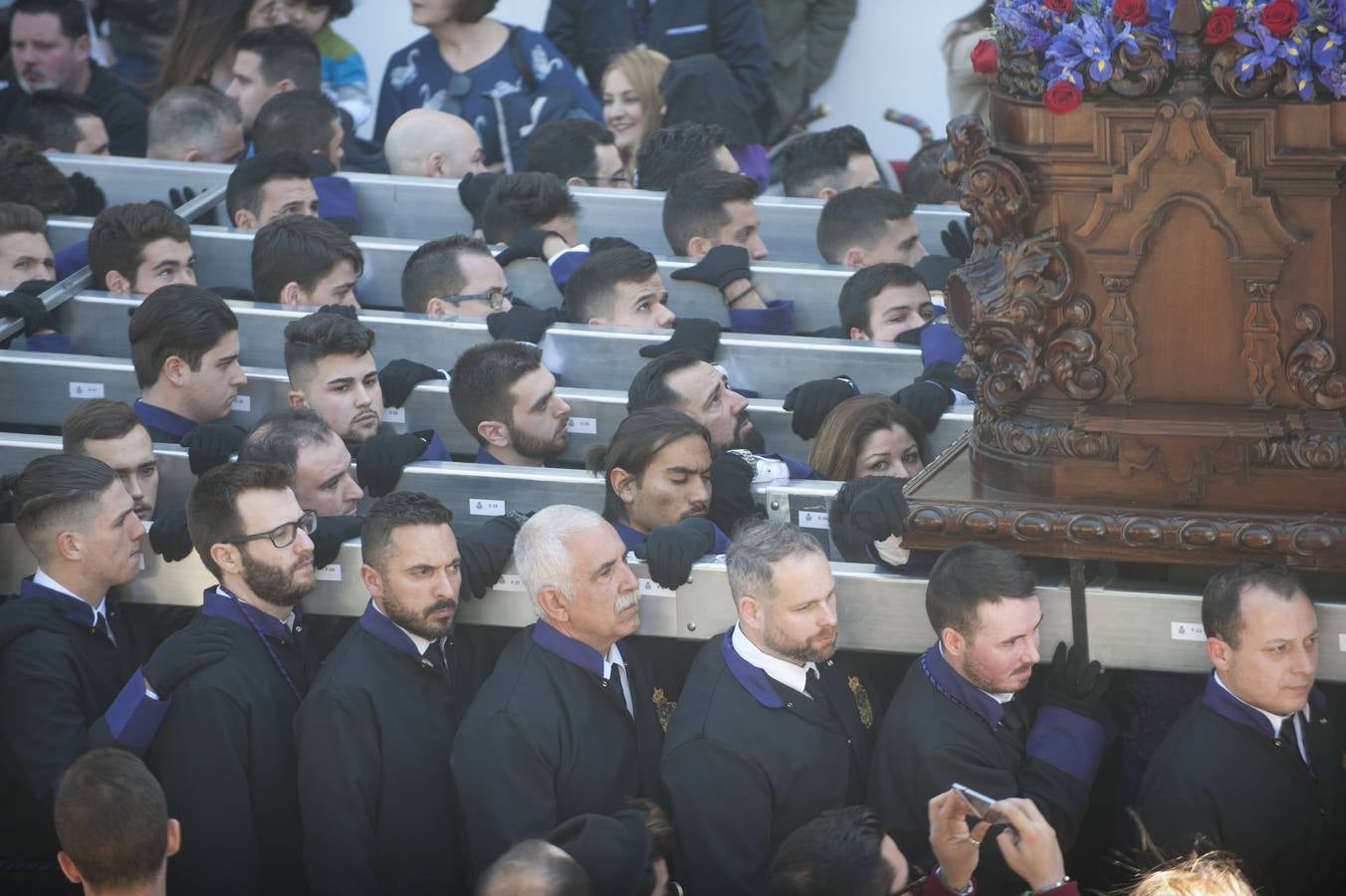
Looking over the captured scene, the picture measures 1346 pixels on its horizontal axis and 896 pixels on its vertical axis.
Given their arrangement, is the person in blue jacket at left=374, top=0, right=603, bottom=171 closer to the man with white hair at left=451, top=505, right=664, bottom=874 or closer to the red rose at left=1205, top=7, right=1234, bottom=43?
the man with white hair at left=451, top=505, right=664, bottom=874

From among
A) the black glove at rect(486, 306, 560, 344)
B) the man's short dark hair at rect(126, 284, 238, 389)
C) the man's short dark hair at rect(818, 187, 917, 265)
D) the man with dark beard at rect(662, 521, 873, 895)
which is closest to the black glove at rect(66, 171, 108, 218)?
the man's short dark hair at rect(126, 284, 238, 389)

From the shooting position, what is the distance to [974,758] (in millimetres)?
5578

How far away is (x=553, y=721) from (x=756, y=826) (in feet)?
2.17

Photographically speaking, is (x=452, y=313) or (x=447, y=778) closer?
(x=447, y=778)

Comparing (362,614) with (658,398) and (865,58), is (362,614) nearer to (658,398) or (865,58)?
(658,398)

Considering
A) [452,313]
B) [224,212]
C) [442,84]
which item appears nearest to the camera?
[452,313]

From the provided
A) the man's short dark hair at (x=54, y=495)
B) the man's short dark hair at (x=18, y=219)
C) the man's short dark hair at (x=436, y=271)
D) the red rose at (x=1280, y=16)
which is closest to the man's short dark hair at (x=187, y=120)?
the man's short dark hair at (x=18, y=219)

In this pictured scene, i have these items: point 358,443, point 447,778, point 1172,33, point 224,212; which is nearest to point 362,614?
point 447,778

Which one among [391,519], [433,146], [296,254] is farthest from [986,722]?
[433,146]

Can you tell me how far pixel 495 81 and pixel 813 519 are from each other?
4939mm

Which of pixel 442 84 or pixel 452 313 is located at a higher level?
pixel 442 84

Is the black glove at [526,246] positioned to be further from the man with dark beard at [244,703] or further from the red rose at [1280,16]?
the red rose at [1280,16]

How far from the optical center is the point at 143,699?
5.80 m

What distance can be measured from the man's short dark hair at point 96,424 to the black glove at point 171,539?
17.1 inches
